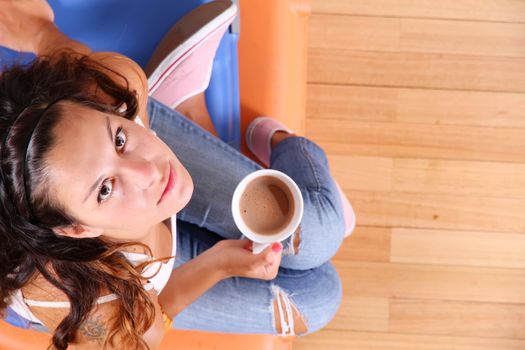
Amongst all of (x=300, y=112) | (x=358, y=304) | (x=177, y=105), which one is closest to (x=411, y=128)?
(x=300, y=112)

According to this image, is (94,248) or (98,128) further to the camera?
(94,248)

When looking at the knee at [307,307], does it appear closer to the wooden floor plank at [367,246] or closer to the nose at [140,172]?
the wooden floor plank at [367,246]

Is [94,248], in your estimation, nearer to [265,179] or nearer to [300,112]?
[265,179]

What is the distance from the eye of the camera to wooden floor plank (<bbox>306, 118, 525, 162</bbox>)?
4.32ft

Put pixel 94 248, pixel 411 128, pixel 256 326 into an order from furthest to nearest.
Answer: pixel 411 128
pixel 256 326
pixel 94 248

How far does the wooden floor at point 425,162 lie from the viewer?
129 cm

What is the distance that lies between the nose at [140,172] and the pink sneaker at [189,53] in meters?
0.35

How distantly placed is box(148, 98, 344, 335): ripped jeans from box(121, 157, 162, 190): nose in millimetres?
301

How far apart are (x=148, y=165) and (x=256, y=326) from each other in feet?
1.49

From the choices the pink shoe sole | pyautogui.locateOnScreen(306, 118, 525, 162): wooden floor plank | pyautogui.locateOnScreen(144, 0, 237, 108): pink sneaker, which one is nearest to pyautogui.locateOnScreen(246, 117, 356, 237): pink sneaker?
the pink shoe sole

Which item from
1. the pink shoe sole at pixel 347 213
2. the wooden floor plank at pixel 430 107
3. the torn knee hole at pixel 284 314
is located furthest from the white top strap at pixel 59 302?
the wooden floor plank at pixel 430 107

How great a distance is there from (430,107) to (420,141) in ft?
0.31

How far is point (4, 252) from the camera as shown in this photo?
2.36ft

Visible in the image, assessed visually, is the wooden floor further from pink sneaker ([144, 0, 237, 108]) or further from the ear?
the ear
